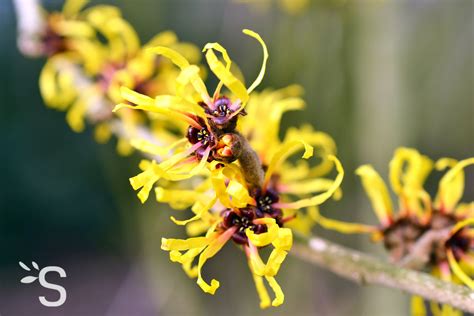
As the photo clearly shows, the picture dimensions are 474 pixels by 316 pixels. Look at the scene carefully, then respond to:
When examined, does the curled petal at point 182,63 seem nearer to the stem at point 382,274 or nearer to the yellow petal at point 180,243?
the yellow petal at point 180,243

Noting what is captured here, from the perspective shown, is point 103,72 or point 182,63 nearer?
point 182,63

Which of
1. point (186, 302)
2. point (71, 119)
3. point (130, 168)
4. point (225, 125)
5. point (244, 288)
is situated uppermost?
Answer: point (225, 125)

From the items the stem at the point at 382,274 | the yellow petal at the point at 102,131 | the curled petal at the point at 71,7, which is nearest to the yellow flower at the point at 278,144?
the stem at the point at 382,274

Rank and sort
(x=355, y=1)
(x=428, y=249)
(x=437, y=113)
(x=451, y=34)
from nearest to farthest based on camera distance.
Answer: (x=428, y=249) → (x=355, y=1) → (x=451, y=34) → (x=437, y=113)

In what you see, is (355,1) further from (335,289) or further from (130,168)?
(335,289)

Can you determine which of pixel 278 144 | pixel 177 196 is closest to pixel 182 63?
pixel 177 196

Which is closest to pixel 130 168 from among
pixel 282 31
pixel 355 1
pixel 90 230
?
pixel 282 31

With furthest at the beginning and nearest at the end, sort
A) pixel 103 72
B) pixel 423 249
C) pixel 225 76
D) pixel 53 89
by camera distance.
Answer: pixel 53 89 < pixel 103 72 < pixel 423 249 < pixel 225 76

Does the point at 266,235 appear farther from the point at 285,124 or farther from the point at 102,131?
the point at 285,124
